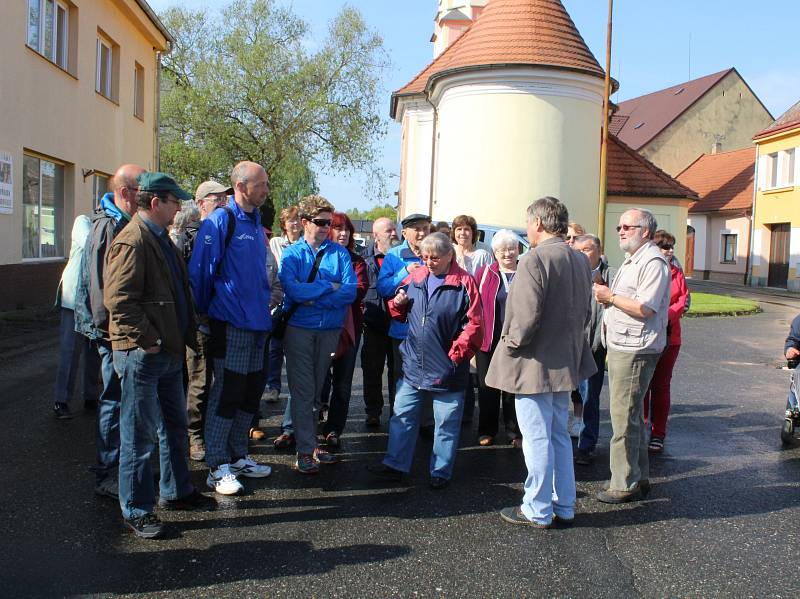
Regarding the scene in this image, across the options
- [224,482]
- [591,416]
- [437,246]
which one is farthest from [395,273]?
[224,482]

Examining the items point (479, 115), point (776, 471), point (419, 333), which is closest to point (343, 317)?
point (419, 333)

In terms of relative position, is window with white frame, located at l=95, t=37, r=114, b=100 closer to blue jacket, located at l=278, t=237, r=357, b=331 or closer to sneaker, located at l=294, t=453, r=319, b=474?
blue jacket, located at l=278, t=237, r=357, b=331

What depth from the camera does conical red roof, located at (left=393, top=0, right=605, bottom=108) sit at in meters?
22.8

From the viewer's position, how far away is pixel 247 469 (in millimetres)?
5234

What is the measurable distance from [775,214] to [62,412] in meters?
33.3

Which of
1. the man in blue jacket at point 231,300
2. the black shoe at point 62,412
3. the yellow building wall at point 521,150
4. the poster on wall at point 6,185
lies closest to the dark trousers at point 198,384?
the man in blue jacket at point 231,300

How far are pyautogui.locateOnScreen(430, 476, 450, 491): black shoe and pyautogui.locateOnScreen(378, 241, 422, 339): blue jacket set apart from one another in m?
1.41

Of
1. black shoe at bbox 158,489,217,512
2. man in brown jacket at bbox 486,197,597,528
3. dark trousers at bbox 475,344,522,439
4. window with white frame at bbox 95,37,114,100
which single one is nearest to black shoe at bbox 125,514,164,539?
black shoe at bbox 158,489,217,512

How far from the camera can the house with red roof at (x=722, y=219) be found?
37.2m

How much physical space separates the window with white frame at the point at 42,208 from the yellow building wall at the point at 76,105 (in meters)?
0.18

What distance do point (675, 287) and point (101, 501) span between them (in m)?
4.63

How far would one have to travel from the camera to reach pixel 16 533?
4125 mm

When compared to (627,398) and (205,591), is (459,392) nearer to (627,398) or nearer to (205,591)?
(627,398)

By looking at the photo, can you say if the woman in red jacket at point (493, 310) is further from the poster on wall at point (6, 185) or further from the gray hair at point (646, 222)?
the poster on wall at point (6, 185)
